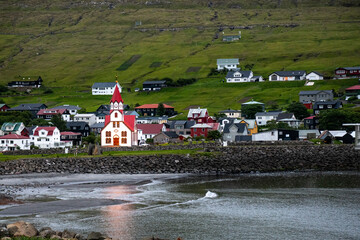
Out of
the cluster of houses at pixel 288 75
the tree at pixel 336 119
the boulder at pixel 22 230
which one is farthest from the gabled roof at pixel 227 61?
the boulder at pixel 22 230

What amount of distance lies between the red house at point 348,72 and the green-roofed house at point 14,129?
91.2 m

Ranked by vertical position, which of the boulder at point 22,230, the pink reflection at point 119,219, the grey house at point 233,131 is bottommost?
the pink reflection at point 119,219

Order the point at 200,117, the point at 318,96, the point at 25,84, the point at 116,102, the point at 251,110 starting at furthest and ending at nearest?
the point at 25,84 < the point at 318,96 < the point at 251,110 < the point at 200,117 < the point at 116,102

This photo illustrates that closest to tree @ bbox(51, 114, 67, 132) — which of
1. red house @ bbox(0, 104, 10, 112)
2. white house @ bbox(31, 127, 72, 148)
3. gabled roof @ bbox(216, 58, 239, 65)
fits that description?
white house @ bbox(31, 127, 72, 148)

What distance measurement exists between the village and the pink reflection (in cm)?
3371

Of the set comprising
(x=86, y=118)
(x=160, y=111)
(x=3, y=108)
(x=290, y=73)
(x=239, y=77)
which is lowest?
(x=86, y=118)

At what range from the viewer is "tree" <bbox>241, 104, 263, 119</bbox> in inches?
5103

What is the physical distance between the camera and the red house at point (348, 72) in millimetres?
161500

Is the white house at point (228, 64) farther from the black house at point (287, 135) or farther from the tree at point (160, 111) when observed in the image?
the black house at point (287, 135)

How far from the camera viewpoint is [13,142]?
103 m

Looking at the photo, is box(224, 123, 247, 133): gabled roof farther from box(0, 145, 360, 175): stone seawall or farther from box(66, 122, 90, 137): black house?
box(66, 122, 90, 137): black house

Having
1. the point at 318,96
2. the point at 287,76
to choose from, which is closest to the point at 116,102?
the point at 318,96

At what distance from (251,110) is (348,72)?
4640cm

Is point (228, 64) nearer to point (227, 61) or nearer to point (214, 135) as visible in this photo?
point (227, 61)
